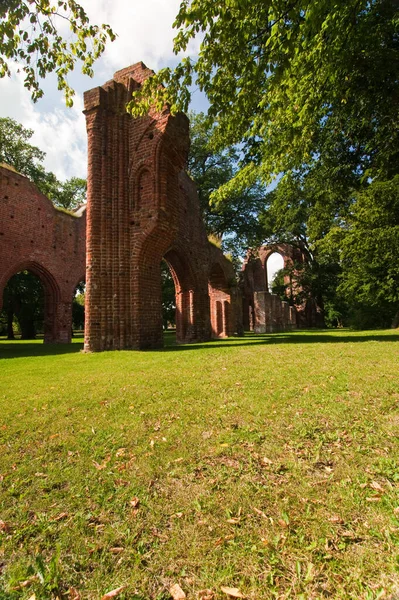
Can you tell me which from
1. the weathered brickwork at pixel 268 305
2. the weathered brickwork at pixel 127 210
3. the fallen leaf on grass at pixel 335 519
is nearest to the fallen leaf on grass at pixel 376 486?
the fallen leaf on grass at pixel 335 519

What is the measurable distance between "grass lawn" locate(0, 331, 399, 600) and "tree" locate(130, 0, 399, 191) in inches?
196

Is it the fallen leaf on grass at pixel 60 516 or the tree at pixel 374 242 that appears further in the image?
the tree at pixel 374 242

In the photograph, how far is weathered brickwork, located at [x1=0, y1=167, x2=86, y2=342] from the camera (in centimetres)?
1611

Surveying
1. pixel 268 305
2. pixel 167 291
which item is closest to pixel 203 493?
pixel 268 305

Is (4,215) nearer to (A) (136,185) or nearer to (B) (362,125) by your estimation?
(A) (136,185)

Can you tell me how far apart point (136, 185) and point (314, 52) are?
6602 mm

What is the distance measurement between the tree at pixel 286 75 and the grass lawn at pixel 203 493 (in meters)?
4.97

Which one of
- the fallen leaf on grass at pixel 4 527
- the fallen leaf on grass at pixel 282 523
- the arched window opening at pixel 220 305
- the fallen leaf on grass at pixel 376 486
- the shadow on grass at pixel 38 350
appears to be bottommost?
the fallen leaf on grass at pixel 4 527

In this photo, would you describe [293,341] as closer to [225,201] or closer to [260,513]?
[260,513]

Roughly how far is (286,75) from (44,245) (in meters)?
16.3

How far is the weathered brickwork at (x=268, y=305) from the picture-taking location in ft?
81.1

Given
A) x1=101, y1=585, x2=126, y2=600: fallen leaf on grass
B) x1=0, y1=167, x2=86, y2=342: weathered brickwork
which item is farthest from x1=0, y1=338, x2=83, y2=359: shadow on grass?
x1=101, y1=585, x2=126, y2=600: fallen leaf on grass

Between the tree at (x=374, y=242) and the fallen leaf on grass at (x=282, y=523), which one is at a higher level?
the tree at (x=374, y=242)

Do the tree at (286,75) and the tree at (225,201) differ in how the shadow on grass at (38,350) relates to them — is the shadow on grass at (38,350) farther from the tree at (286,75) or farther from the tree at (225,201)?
the tree at (225,201)
